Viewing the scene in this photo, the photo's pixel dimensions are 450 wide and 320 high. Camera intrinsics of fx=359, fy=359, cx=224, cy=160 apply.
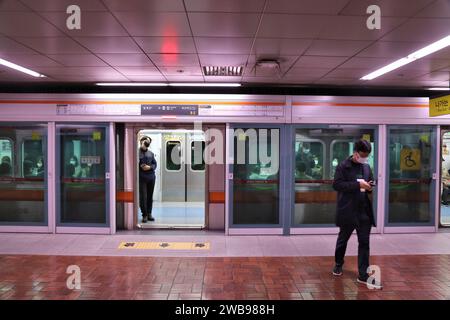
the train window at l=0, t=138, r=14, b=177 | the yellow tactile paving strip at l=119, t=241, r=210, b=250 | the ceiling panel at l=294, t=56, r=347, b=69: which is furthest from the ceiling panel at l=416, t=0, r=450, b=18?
the train window at l=0, t=138, r=14, b=177

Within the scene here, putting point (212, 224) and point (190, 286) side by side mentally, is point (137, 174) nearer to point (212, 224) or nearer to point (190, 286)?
point (212, 224)

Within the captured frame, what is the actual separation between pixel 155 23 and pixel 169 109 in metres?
2.92

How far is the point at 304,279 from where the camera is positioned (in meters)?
4.32

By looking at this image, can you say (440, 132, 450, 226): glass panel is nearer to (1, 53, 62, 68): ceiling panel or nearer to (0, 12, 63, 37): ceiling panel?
(1, 53, 62, 68): ceiling panel

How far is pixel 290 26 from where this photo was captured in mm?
3516

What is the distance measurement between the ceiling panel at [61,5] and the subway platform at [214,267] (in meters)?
2.83

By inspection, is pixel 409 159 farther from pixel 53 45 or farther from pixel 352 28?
pixel 53 45

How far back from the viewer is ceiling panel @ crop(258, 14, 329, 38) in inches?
130

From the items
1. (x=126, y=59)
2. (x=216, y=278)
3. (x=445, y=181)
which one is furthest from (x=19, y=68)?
(x=445, y=181)

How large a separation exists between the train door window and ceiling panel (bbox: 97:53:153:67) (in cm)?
473

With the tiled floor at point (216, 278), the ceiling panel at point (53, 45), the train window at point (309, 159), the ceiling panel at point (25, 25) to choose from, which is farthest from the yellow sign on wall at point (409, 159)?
the ceiling panel at point (25, 25)

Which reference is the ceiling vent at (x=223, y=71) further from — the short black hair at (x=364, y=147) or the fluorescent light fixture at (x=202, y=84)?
the short black hair at (x=364, y=147)

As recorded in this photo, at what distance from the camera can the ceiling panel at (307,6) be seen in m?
2.96
